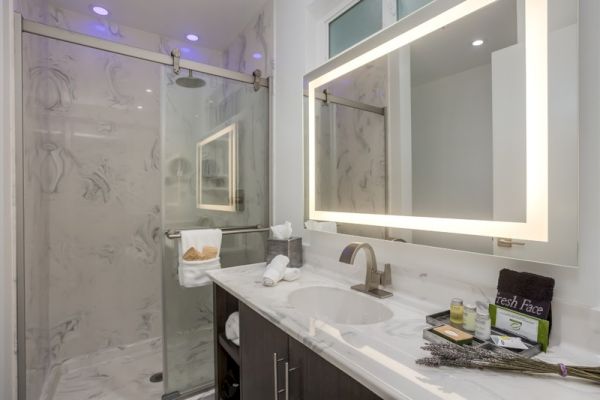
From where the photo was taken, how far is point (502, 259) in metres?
0.80

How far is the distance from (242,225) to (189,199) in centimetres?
35

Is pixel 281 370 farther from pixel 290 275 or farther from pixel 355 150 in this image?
pixel 355 150

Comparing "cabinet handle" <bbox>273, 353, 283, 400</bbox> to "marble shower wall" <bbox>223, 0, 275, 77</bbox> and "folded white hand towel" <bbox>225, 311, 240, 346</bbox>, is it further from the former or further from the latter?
"marble shower wall" <bbox>223, 0, 275, 77</bbox>

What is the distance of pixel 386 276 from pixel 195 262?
92cm

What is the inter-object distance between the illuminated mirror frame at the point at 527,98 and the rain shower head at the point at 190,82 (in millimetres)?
845

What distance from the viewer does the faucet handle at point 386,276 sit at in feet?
3.60

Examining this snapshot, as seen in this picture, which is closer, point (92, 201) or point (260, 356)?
point (260, 356)

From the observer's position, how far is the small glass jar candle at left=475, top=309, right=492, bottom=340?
2.33ft

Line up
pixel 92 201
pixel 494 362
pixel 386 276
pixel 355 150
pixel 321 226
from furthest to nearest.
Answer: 1. pixel 92 201
2. pixel 321 226
3. pixel 355 150
4. pixel 386 276
5. pixel 494 362

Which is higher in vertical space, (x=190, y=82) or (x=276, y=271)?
(x=190, y=82)

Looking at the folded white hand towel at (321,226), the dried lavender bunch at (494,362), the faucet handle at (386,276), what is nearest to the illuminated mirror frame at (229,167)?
the folded white hand towel at (321,226)

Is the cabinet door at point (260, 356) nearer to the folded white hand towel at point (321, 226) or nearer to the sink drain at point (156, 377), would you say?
the folded white hand towel at point (321, 226)

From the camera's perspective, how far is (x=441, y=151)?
99cm

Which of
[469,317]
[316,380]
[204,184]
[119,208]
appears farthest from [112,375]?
[469,317]
